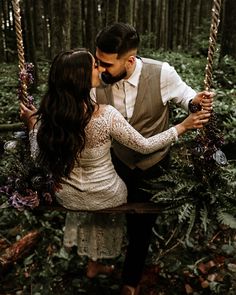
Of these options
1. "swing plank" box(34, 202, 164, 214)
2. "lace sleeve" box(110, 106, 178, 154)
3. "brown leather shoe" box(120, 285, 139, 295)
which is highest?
"lace sleeve" box(110, 106, 178, 154)

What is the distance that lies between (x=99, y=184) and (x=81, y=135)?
45 cm

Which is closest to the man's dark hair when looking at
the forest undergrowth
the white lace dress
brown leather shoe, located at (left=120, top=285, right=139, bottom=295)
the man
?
the man

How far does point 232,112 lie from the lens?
211 inches

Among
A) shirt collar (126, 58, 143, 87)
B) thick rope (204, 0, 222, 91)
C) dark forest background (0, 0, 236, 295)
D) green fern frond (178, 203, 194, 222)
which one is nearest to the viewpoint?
thick rope (204, 0, 222, 91)

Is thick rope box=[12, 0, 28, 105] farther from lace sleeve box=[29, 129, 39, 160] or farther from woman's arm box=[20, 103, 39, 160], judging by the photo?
lace sleeve box=[29, 129, 39, 160]

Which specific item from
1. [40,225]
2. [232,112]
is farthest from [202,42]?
[40,225]

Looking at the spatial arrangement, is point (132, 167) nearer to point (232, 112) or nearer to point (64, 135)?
point (64, 135)

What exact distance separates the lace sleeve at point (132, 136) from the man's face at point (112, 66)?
311 mm

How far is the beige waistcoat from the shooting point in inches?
109

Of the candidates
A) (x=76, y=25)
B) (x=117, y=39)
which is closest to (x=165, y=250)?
(x=117, y=39)

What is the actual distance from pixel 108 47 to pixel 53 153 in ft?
2.48

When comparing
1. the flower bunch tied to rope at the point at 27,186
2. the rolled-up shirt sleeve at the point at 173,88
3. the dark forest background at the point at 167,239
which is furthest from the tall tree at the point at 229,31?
the flower bunch tied to rope at the point at 27,186

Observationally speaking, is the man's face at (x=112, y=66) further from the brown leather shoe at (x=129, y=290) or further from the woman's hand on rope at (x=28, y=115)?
the brown leather shoe at (x=129, y=290)

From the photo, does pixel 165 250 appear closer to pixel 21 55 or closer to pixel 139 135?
pixel 139 135
